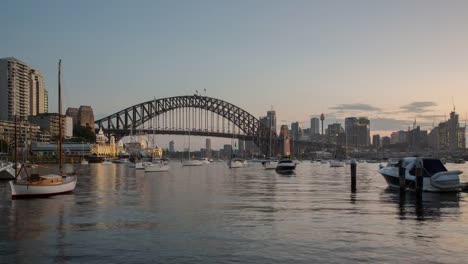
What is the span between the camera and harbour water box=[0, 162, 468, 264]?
20.3m

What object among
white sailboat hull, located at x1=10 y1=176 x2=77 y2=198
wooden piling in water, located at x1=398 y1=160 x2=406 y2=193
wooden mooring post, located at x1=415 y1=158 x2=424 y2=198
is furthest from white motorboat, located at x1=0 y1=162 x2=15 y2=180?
wooden mooring post, located at x1=415 y1=158 x2=424 y2=198

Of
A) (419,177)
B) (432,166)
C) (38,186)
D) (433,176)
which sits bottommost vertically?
(38,186)

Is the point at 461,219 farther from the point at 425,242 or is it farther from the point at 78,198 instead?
the point at 78,198

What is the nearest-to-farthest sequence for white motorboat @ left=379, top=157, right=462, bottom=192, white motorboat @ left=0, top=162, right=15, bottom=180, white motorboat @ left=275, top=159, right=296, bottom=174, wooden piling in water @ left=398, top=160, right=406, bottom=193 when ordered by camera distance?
white motorboat @ left=379, top=157, right=462, bottom=192, wooden piling in water @ left=398, top=160, right=406, bottom=193, white motorboat @ left=0, top=162, right=15, bottom=180, white motorboat @ left=275, top=159, right=296, bottom=174

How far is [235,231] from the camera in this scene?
84.8 ft

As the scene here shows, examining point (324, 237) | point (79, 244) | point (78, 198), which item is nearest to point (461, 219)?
point (324, 237)

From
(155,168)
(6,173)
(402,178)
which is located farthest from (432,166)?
(155,168)

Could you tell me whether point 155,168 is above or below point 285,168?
below

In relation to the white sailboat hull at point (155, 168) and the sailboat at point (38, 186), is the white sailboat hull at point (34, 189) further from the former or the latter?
the white sailboat hull at point (155, 168)

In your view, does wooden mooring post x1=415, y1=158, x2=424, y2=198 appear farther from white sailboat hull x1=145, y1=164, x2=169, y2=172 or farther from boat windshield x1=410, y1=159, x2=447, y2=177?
white sailboat hull x1=145, y1=164, x2=169, y2=172

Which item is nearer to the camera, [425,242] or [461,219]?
[425,242]

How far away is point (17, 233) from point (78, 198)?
19371mm

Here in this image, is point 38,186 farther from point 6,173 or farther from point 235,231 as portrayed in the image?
point 6,173

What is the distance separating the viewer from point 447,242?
22891 millimetres
